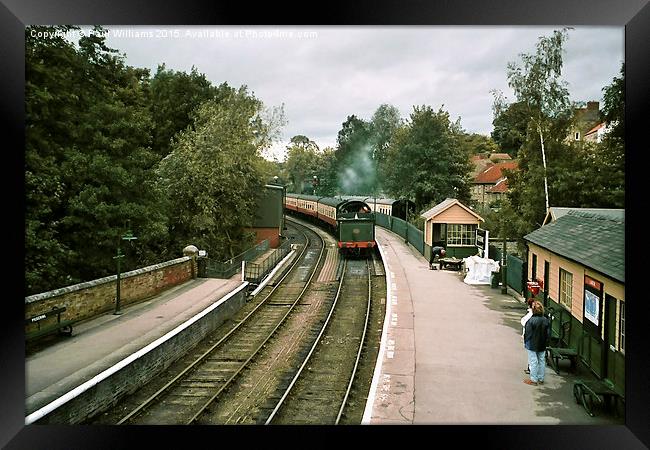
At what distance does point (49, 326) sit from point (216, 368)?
9.20 feet

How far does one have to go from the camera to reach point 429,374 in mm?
7391

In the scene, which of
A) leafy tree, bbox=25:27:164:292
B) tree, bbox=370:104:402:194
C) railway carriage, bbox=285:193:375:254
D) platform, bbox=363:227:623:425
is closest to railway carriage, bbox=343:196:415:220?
railway carriage, bbox=285:193:375:254

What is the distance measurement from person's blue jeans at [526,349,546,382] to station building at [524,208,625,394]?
26.6 inches

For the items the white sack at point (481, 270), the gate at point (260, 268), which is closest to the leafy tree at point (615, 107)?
the white sack at point (481, 270)

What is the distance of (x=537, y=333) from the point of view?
693cm

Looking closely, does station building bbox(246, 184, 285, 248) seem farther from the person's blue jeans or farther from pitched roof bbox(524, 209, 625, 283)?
the person's blue jeans

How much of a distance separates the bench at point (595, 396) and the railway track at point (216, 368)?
16.3ft

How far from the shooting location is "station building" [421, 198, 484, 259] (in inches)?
624

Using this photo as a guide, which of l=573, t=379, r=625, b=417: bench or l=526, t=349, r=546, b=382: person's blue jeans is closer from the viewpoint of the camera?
l=573, t=379, r=625, b=417: bench

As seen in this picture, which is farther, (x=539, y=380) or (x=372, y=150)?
(x=372, y=150)
